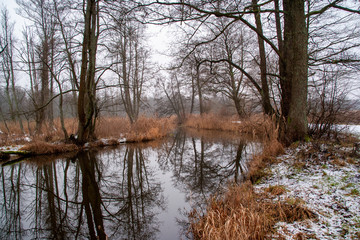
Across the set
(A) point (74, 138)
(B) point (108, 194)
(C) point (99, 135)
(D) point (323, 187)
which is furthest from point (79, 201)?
(C) point (99, 135)

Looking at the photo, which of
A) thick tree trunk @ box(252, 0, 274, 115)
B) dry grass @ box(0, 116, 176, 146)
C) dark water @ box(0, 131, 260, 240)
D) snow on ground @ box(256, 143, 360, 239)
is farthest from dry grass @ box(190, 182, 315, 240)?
dry grass @ box(0, 116, 176, 146)

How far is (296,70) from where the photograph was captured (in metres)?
4.59

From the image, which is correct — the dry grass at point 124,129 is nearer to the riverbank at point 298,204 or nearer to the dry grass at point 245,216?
the riverbank at point 298,204

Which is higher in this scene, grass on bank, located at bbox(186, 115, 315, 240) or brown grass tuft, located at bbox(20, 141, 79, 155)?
brown grass tuft, located at bbox(20, 141, 79, 155)

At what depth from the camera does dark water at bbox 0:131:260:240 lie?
2.66 metres

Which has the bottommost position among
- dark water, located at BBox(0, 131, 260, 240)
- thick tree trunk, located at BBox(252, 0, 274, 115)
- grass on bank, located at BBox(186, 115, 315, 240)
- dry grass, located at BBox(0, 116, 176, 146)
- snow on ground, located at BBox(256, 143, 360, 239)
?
dark water, located at BBox(0, 131, 260, 240)

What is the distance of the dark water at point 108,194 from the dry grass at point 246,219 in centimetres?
50

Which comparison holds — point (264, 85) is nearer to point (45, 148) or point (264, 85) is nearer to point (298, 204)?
point (298, 204)

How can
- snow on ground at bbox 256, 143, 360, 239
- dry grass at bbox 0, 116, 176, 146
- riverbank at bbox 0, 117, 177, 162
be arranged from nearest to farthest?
snow on ground at bbox 256, 143, 360, 239
riverbank at bbox 0, 117, 177, 162
dry grass at bbox 0, 116, 176, 146

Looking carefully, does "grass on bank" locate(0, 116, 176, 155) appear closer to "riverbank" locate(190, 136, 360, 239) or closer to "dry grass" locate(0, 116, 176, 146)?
"dry grass" locate(0, 116, 176, 146)

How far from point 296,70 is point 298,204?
3536 millimetres

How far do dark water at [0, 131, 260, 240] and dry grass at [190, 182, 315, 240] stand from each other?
503 mm

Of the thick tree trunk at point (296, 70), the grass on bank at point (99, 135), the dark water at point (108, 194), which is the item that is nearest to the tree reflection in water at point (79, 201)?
the dark water at point (108, 194)

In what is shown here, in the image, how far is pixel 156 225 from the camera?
2.76m
